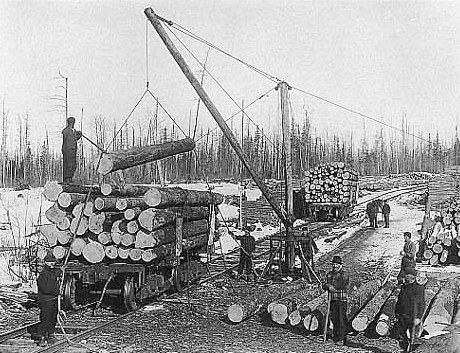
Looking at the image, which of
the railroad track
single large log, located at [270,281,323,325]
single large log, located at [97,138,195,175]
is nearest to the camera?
the railroad track

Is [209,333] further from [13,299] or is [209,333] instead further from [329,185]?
[329,185]

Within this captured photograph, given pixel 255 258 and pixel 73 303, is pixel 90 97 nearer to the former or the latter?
pixel 73 303

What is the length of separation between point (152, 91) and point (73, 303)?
4.53 meters

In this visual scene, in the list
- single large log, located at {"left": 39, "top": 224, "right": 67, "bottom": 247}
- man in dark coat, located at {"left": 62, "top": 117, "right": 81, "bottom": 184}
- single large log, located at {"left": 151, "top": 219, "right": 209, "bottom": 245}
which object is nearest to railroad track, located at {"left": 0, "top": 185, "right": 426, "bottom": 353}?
single large log, located at {"left": 151, "top": 219, "right": 209, "bottom": 245}

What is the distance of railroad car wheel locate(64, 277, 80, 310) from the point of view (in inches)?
444

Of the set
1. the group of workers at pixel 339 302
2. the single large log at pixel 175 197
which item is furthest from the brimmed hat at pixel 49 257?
the single large log at pixel 175 197

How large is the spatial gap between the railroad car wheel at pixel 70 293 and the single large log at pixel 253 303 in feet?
10.2

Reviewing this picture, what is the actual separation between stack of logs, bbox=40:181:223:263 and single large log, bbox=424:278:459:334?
195 inches

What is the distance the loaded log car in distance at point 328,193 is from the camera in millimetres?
28400

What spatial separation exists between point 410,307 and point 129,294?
17.0 ft

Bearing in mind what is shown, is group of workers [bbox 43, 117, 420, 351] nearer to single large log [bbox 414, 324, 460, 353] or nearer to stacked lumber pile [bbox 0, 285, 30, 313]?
single large log [bbox 414, 324, 460, 353]

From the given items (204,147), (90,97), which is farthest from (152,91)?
(204,147)

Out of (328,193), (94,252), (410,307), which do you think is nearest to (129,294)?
(94,252)

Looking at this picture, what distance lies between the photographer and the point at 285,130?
13719mm
